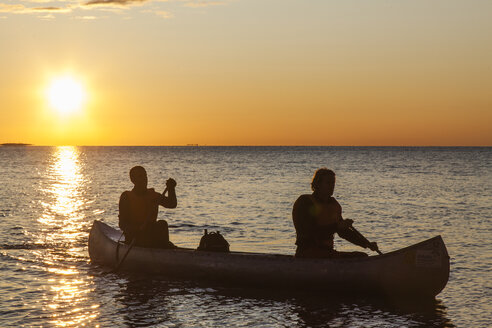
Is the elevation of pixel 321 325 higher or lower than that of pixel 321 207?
lower

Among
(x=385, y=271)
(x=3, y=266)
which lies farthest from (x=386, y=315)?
(x=3, y=266)

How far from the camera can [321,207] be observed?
10.6 m

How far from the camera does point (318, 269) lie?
36.3 feet

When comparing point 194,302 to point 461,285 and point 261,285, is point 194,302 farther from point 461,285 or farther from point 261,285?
point 461,285

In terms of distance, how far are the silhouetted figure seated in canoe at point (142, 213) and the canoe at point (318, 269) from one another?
31 cm

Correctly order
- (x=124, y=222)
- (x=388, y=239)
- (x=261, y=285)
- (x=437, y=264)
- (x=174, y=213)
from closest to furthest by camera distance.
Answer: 1. (x=437, y=264)
2. (x=261, y=285)
3. (x=124, y=222)
4. (x=388, y=239)
5. (x=174, y=213)

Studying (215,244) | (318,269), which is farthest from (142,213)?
(318,269)

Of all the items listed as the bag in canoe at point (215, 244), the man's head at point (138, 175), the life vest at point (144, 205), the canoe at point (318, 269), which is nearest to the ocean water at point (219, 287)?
the canoe at point (318, 269)

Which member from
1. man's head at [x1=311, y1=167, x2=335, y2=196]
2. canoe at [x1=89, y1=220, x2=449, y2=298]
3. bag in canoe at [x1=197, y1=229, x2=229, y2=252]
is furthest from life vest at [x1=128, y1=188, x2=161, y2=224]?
man's head at [x1=311, y1=167, x2=335, y2=196]

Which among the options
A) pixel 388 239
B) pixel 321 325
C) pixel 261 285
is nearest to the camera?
pixel 321 325

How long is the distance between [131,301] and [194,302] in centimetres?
106

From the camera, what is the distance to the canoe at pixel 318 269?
1052 centimetres

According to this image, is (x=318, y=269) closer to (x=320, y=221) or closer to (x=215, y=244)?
(x=320, y=221)

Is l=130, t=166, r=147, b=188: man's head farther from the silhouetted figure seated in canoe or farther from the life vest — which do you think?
the life vest
